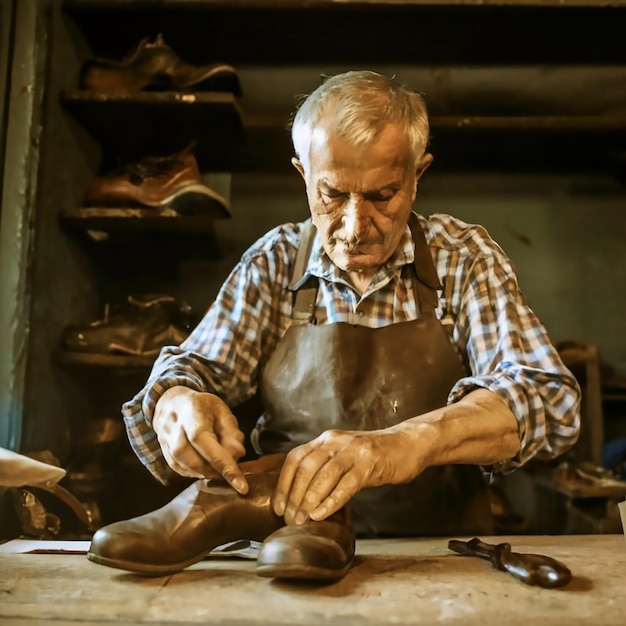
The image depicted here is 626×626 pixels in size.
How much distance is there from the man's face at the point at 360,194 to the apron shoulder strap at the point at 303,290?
0.11 m

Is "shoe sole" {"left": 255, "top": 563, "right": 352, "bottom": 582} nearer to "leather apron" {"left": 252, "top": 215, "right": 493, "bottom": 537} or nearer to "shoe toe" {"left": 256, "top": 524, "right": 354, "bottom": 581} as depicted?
"shoe toe" {"left": 256, "top": 524, "right": 354, "bottom": 581}

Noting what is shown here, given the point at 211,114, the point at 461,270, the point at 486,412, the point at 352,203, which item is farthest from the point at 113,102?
the point at 486,412

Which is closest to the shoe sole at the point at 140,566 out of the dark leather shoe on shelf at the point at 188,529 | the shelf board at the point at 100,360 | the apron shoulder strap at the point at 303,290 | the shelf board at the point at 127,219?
the dark leather shoe on shelf at the point at 188,529

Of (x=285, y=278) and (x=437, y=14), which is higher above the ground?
(x=437, y=14)

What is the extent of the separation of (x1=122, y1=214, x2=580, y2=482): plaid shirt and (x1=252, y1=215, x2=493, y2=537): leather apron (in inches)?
1.6

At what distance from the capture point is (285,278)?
1.38 meters

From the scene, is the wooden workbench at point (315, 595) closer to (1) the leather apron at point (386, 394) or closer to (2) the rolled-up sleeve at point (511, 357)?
(2) the rolled-up sleeve at point (511, 357)

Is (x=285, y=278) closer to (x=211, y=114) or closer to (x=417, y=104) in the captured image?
(x=417, y=104)

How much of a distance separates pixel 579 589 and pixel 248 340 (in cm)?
74

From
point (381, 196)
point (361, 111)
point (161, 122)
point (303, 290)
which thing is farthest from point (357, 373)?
point (161, 122)

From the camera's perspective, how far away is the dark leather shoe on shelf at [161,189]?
166cm

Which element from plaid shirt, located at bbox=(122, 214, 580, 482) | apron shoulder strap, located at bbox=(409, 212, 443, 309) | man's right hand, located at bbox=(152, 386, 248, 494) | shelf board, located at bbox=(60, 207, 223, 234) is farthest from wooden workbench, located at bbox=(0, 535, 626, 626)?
shelf board, located at bbox=(60, 207, 223, 234)

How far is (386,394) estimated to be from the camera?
1.24m

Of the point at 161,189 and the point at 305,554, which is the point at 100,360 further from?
the point at 305,554
